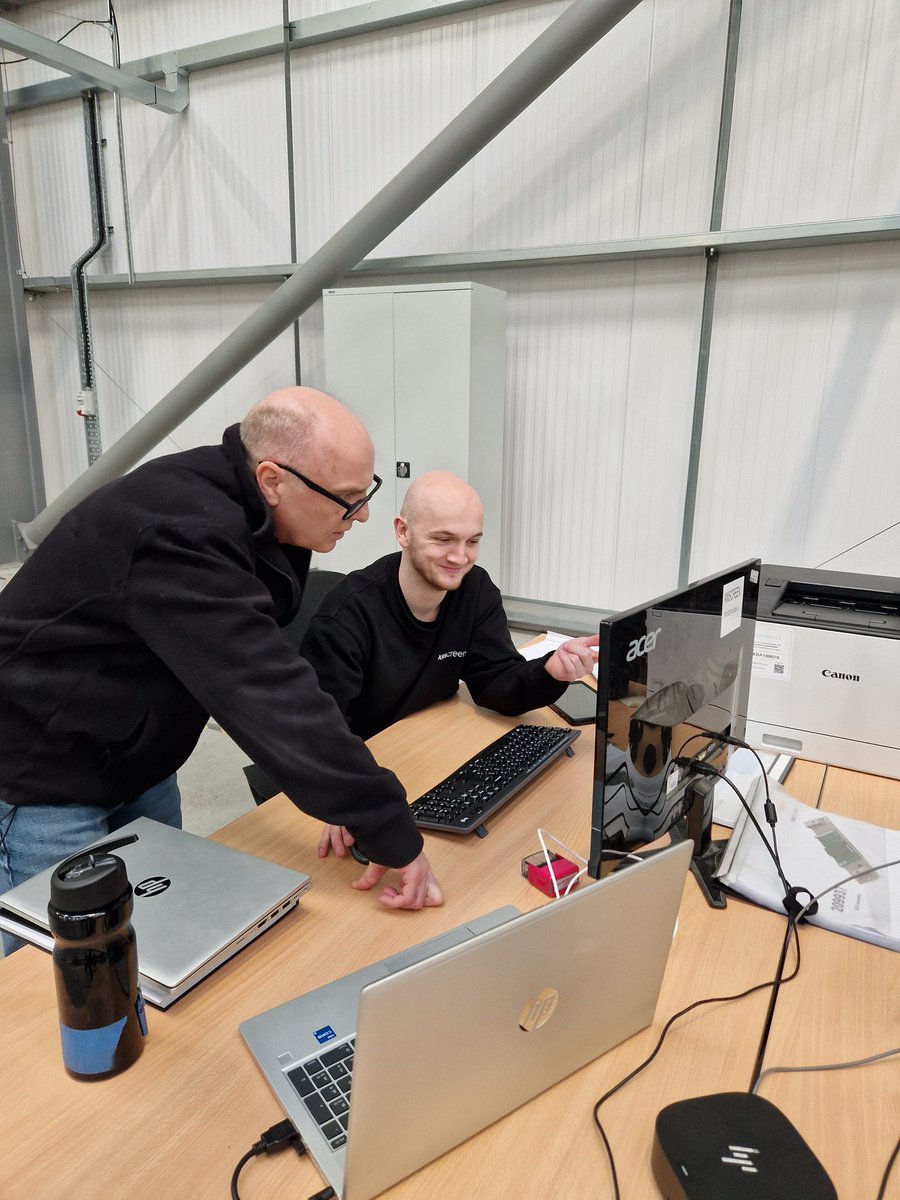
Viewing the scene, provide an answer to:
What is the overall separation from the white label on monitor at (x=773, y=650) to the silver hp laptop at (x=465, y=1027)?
84 centimetres

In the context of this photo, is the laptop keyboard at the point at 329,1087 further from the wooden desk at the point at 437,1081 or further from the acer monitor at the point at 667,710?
the acer monitor at the point at 667,710

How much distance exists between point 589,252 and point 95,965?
3044 mm

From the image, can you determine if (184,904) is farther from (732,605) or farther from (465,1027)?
(732,605)

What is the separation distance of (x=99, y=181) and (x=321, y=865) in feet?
15.1

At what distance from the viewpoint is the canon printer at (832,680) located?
4.66 ft

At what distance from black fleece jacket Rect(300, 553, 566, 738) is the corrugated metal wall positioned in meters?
1.68

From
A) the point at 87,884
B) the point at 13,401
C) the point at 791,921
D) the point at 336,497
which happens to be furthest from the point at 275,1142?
the point at 13,401

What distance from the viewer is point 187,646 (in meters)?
1.00

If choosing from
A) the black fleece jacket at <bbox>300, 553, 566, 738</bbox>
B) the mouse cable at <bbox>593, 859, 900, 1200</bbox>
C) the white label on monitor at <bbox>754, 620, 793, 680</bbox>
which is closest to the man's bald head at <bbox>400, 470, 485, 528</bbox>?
the black fleece jacket at <bbox>300, 553, 566, 738</bbox>

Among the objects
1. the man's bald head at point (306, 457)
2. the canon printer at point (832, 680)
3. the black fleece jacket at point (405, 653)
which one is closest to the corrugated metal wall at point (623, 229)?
the canon printer at point (832, 680)

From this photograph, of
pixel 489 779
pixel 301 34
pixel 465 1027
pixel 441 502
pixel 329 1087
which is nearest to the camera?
pixel 465 1027

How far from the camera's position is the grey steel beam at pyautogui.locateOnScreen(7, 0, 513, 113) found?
3.23 m

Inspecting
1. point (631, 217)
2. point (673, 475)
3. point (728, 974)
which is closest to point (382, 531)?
point (673, 475)

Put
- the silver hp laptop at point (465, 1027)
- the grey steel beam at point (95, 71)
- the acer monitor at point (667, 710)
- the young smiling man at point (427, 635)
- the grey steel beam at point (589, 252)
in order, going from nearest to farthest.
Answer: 1. the silver hp laptop at point (465, 1027)
2. the acer monitor at point (667, 710)
3. the young smiling man at point (427, 635)
4. the grey steel beam at point (589, 252)
5. the grey steel beam at point (95, 71)
